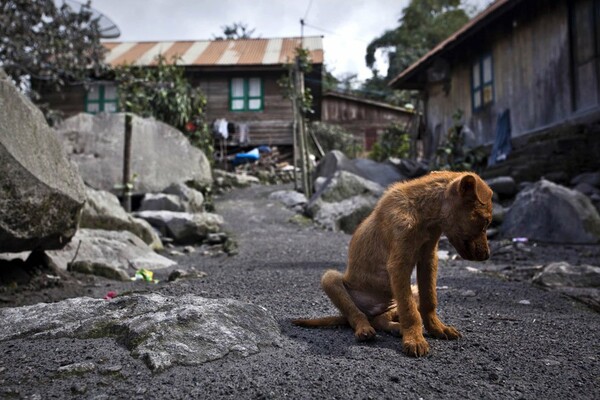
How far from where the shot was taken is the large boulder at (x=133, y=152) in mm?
14828

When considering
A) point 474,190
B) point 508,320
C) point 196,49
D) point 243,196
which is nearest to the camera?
point 474,190

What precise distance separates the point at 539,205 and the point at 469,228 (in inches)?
272

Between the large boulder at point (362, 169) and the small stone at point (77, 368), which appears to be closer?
the small stone at point (77, 368)

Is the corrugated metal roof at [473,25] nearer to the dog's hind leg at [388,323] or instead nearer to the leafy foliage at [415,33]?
the dog's hind leg at [388,323]

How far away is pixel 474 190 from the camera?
9.09 ft

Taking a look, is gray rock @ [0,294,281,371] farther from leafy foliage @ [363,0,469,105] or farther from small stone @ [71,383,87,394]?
leafy foliage @ [363,0,469,105]

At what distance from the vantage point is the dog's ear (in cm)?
275

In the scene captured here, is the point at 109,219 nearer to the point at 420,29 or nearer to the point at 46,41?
the point at 46,41

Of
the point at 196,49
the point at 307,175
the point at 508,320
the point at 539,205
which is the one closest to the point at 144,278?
the point at 508,320

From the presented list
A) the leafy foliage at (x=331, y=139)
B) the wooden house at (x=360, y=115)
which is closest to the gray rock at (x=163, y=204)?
the leafy foliage at (x=331, y=139)

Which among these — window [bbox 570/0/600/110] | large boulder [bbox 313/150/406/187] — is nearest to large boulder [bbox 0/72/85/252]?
window [bbox 570/0/600/110]

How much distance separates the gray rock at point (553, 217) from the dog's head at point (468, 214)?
21.6 feet

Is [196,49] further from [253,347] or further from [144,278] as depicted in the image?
[253,347]

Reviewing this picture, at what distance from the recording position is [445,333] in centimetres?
312
